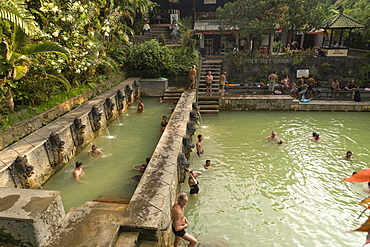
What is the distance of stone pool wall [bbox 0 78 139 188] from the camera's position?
6.58 metres

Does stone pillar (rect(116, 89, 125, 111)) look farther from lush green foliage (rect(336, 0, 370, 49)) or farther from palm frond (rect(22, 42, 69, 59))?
lush green foliage (rect(336, 0, 370, 49))

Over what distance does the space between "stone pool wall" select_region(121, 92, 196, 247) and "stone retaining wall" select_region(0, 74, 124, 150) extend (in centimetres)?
448

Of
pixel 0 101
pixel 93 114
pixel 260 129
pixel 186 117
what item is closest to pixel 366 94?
pixel 260 129

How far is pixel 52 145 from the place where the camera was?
812cm

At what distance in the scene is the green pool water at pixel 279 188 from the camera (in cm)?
630

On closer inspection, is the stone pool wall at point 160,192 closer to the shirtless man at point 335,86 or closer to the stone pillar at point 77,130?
the stone pillar at point 77,130

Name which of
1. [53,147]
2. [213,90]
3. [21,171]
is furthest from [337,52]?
[21,171]

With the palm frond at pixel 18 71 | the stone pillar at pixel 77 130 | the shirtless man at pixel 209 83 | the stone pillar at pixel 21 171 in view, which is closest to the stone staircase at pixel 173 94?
the shirtless man at pixel 209 83

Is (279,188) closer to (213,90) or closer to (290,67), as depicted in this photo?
(213,90)

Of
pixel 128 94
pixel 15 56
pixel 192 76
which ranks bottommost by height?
pixel 128 94

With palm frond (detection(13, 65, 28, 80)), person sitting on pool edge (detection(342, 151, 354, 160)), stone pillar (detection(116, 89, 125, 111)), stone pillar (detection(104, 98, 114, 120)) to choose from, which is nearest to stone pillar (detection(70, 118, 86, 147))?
palm frond (detection(13, 65, 28, 80))

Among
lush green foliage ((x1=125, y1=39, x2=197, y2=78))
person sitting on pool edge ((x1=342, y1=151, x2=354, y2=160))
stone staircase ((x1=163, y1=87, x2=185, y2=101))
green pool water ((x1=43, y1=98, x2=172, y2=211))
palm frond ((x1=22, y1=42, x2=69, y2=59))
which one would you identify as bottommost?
person sitting on pool edge ((x1=342, y1=151, x2=354, y2=160))

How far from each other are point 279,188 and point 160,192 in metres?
Result: 4.25

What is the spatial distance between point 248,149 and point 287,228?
15.0 feet
